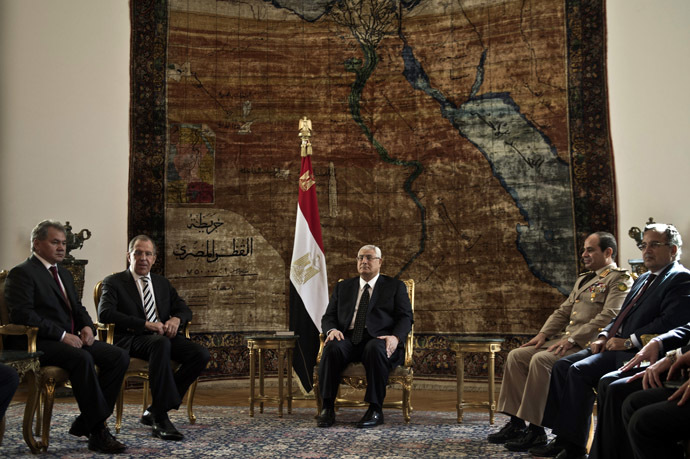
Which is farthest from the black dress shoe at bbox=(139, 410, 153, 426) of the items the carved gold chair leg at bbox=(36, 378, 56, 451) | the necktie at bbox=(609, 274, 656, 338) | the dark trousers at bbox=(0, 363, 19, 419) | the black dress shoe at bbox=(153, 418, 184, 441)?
the necktie at bbox=(609, 274, 656, 338)

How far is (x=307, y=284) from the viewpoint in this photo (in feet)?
20.1

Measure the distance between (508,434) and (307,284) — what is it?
2.37m

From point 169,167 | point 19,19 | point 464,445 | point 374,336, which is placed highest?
point 19,19

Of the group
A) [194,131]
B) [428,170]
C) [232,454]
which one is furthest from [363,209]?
[232,454]

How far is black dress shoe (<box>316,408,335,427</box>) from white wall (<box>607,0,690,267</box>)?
337cm

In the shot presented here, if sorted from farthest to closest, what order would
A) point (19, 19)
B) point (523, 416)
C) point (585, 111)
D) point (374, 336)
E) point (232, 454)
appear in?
point (19, 19)
point (585, 111)
point (374, 336)
point (523, 416)
point (232, 454)

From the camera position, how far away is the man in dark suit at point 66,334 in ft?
14.0

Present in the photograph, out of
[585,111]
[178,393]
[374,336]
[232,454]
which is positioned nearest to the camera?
[232,454]

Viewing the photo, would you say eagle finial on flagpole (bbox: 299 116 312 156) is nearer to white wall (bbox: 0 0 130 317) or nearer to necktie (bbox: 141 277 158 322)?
necktie (bbox: 141 277 158 322)

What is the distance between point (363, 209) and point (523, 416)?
3.73m

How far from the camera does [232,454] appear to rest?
4.05 metres

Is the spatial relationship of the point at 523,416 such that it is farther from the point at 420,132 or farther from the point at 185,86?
the point at 185,86

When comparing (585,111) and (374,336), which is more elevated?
(585,111)

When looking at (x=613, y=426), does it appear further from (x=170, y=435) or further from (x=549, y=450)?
(x=170, y=435)
